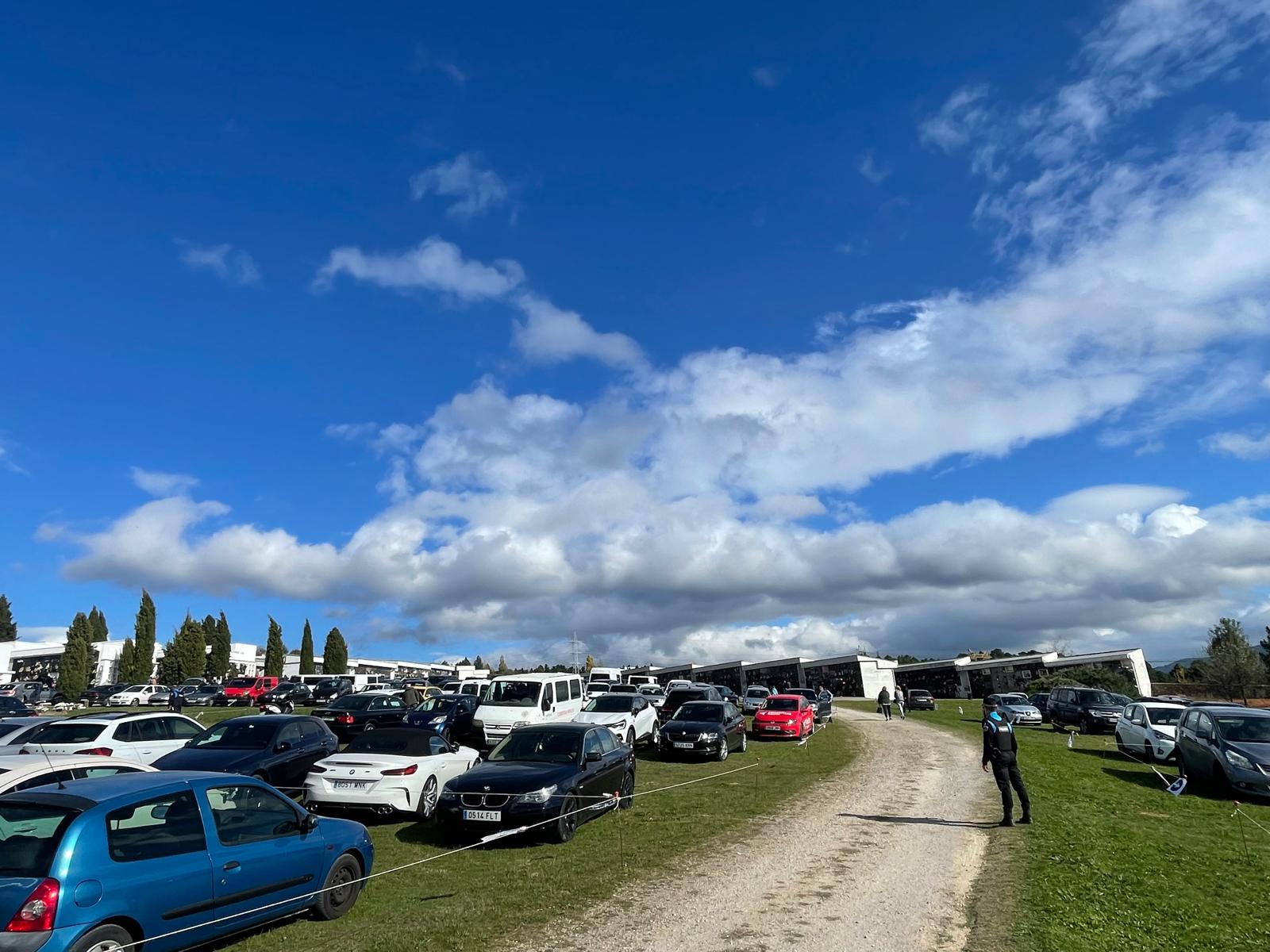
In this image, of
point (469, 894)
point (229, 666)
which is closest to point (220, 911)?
point (469, 894)

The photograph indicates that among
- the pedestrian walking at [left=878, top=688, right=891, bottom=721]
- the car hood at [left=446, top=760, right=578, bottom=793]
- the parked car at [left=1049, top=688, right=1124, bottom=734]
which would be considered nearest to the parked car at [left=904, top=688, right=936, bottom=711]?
the pedestrian walking at [left=878, top=688, right=891, bottom=721]

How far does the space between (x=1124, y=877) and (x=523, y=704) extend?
49.9 feet

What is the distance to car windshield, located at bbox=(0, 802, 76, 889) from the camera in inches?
208

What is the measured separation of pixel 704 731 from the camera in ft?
69.9

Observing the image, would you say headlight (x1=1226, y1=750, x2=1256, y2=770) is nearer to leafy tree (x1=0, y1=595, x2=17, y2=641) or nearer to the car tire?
the car tire

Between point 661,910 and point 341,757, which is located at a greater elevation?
point 341,757

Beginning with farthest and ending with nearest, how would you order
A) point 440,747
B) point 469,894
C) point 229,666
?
point 229,666 < point 440,747 < point 469,894

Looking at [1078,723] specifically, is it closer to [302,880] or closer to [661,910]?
[661,910]

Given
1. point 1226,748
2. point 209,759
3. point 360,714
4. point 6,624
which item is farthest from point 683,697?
point 6,624

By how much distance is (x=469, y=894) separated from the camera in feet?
27.9

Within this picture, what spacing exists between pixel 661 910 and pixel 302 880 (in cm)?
336

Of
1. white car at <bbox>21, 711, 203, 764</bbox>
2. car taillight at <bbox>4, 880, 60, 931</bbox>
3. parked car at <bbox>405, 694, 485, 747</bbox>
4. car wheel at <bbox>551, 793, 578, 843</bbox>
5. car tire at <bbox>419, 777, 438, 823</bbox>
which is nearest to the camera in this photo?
car taillight at <bbox>4, 880, 60, 931</bbox>

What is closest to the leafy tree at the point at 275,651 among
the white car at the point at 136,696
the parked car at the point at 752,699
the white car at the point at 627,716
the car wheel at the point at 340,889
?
the white car at the point at 136,696

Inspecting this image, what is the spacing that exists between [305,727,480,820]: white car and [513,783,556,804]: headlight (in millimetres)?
2286
